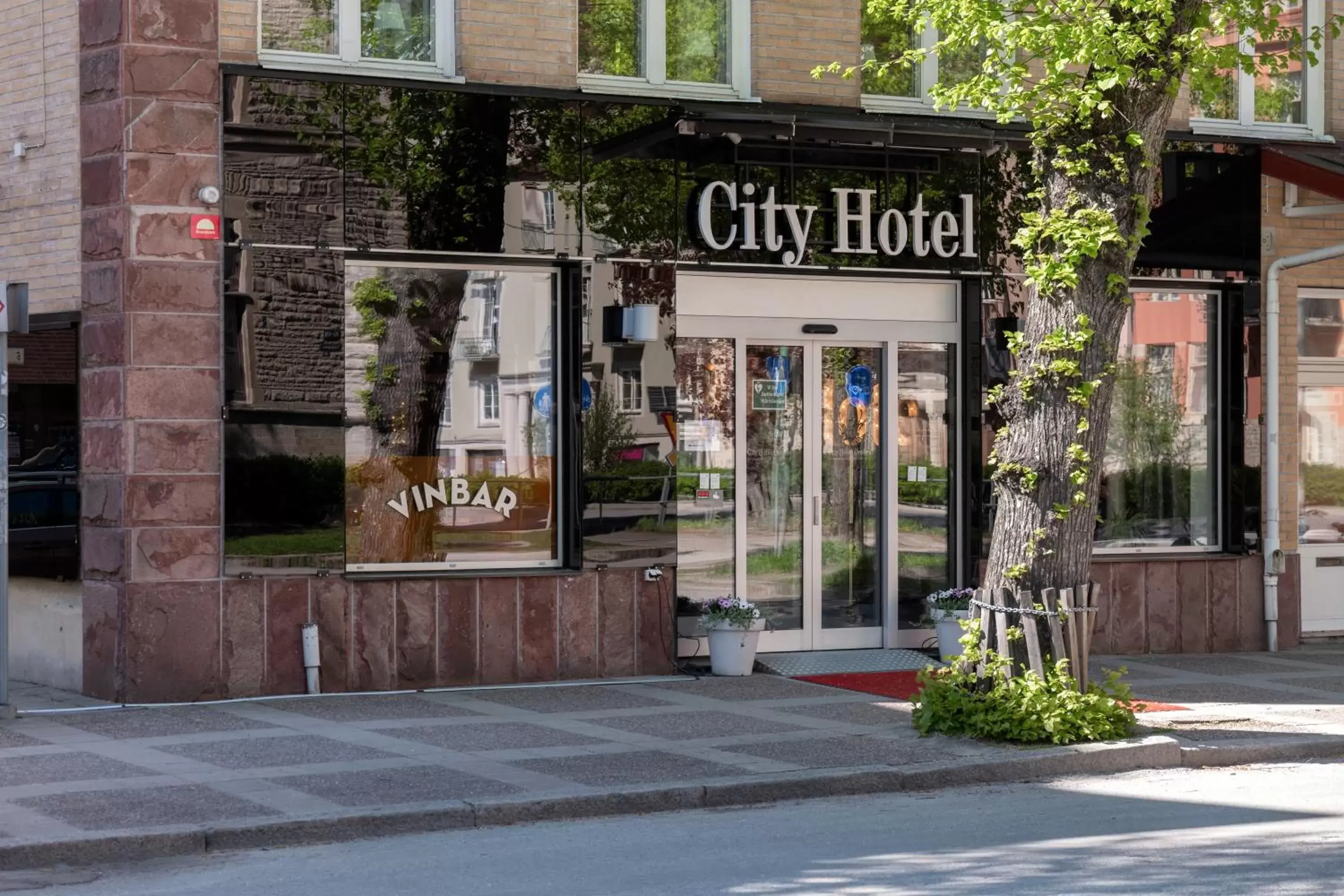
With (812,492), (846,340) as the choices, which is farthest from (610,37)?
(812,492)

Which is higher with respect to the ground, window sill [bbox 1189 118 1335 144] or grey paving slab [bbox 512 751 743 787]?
window sill [bbox 1189 118 1335 144]

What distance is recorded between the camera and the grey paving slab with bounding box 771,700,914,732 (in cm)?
1148

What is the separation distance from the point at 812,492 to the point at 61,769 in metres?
6.81

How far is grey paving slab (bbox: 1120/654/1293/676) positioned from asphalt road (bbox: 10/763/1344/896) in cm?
480

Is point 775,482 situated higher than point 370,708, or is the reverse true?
point 775,482

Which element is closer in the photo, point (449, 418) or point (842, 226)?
point (449, 418)

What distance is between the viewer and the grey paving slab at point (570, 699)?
12.1 m

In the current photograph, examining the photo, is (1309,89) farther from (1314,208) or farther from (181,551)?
(181,551)

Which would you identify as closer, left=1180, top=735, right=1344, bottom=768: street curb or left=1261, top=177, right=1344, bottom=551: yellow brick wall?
left=1180, top=735, right=1344, bottom=768: street curb

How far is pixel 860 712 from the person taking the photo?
1189 centimetres

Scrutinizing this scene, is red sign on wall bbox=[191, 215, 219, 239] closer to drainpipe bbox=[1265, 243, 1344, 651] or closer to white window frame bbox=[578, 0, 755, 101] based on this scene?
white window frame bbox=[578, 0, 755, 101]

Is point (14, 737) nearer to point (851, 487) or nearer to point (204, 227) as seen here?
point (204, 227)

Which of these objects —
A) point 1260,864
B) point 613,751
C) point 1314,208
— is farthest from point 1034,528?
point 1314,208

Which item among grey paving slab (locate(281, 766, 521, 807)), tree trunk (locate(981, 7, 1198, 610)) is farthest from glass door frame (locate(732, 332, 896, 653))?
grey paving slab (locate(281, 766, 521, 807))
